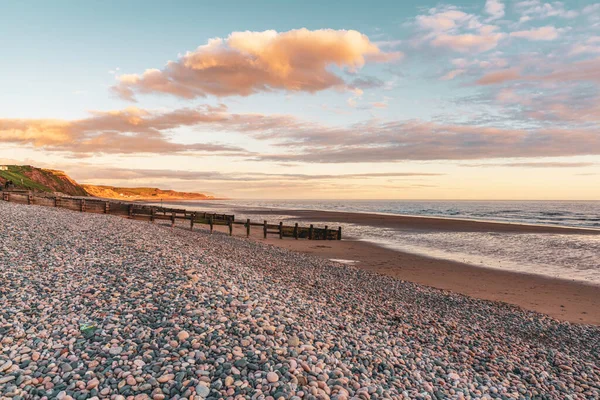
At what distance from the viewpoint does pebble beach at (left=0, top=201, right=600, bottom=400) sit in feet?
19.0

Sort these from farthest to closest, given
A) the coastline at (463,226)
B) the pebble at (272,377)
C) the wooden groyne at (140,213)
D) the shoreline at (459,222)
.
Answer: the shoreline at (459,222)
the coastline at (463,226)
the wooden groyne at (140,213)
the pebble at (272,377)

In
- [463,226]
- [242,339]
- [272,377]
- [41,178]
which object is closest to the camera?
[272,377]

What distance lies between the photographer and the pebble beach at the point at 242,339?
5.79 metres

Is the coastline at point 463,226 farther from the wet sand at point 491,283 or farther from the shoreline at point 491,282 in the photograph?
the wet sand at point 491,283

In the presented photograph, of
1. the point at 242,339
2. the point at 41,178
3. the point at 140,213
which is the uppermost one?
the point at 41,178

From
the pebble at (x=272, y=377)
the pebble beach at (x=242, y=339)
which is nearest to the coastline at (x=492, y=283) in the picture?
the pebble beach at (x=242, y=339)

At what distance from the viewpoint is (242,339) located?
7.04 m

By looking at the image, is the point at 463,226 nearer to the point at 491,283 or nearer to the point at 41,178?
the point at 491,283

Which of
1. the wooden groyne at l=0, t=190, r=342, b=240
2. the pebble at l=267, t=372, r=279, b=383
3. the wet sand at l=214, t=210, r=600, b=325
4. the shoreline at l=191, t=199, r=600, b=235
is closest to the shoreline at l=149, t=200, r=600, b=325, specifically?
the wet sand at l=214, t=210, r=600, b=325

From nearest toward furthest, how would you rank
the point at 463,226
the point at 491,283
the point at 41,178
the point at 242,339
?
1. the point at 242,339
2. the point at 491,283
3. the point at 463,226
4. the point at 41,178

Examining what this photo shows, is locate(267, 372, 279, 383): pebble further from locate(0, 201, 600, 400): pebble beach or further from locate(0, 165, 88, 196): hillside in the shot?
locate(0, 165, 88, 196): hillside

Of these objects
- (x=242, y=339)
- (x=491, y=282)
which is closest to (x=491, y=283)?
(x=491, y=282)

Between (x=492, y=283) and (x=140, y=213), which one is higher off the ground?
(x=140, y=213)

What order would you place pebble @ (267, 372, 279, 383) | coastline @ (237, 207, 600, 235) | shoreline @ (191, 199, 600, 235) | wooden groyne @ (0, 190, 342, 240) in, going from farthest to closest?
shoreline @ (191, 199, 600, 235) < coastline @ (237, 207, 600, 235) < wooden groyne @ (0, 190, 342, 240) < pebble @ (267, 372, 279, 383)
